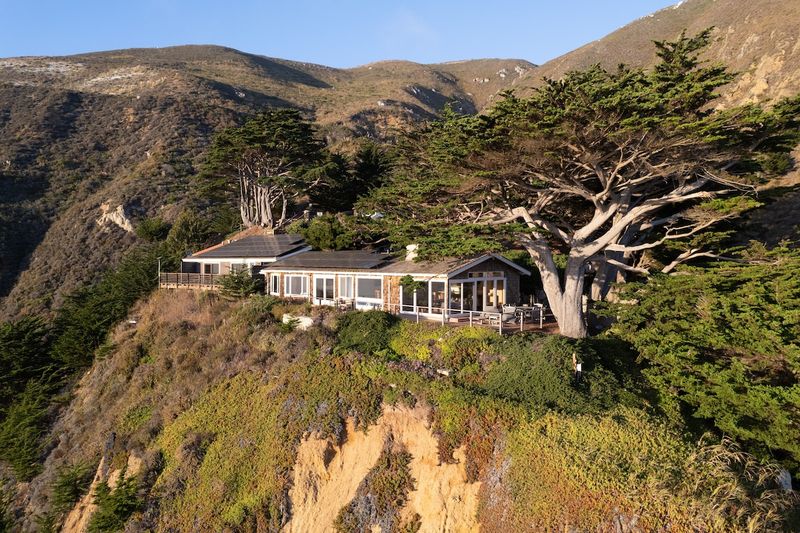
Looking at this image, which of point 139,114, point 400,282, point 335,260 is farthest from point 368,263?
point 139,114

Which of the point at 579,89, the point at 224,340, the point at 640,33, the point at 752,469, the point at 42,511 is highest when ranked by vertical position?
the point at 640,33

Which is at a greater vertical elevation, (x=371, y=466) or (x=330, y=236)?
(x=330, y=236)

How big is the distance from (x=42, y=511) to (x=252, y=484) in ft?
38.3

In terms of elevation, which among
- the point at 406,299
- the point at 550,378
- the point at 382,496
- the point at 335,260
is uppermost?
the point at 335,260

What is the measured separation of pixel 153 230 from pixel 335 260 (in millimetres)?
30499

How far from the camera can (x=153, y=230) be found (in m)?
51.0

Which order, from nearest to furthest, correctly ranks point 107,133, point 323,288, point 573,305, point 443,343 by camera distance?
point 443,343 → point 573,305 → point 323,288 → point 107,133

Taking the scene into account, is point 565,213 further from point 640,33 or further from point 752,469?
point 640,33

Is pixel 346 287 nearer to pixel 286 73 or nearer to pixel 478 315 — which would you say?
pixel 478 315

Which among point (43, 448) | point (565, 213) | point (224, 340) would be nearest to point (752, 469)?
point (565, 213)

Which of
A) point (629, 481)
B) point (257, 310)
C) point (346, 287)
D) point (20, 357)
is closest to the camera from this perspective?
point (629, 481)

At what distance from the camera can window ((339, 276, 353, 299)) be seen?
28250 mm

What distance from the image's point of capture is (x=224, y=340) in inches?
1028

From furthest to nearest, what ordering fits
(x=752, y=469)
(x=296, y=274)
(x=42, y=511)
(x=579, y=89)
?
(x=296, y=274) → (x=42, y=511) → (x=579, y=89) → (x=752, y=469)
